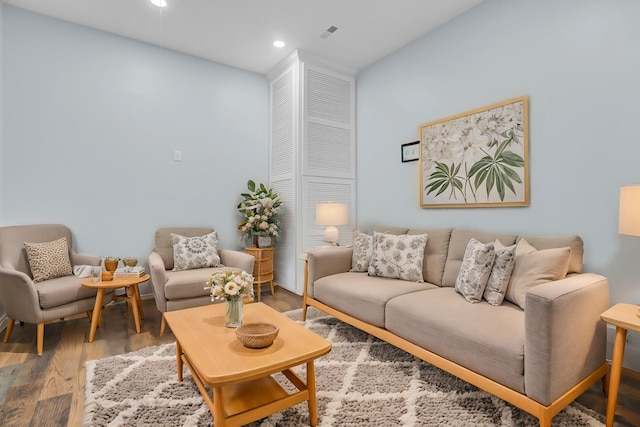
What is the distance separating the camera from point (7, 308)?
7.93ft

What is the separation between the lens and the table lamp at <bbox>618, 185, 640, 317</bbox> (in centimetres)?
154

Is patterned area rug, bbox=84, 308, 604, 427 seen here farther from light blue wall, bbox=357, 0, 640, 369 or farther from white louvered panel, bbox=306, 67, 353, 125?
white louvered panel, bbox=306, 67, 353, 125

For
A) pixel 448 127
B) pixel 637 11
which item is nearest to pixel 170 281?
pixel 448 127

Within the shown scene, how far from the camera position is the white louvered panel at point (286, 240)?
3842mm

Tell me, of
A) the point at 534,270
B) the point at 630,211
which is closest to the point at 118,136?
the point at 534,270

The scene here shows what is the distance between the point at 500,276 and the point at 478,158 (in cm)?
120

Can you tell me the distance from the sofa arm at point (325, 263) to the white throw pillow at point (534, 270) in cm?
138

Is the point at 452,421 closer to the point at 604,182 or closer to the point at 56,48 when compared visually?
the point at 604,182

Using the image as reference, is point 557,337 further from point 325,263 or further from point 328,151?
point 328,151

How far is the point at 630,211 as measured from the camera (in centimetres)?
157

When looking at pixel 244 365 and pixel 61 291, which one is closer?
pixel 244 365

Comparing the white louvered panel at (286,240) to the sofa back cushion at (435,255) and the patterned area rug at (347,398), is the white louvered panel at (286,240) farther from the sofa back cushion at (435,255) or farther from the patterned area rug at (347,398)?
the patterned area rug at (347,398)

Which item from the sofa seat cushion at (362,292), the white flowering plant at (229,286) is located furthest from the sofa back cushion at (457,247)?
the white flowering plant at (229,286)

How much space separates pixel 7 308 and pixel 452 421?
10.3 feet
